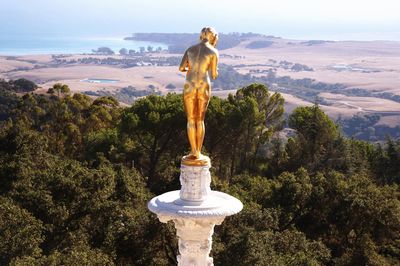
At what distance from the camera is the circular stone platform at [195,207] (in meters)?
9.84

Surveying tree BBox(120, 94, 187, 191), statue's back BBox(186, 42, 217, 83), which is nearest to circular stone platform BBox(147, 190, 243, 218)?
statue's back BBox(186, 42, 217, 83)

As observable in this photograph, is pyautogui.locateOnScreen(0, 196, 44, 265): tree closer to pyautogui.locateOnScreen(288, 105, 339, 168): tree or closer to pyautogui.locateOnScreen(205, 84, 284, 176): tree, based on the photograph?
pyautogui.locateOnScreen(205, 84, 284, 176): tree

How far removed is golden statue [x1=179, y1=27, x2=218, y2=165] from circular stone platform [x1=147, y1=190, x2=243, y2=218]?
0.74m

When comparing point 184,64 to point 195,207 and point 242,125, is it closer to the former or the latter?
point 195,207

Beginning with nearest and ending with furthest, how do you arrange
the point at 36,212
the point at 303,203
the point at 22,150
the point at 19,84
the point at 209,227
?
the point at 209,227 → the point at 36,212 → the point at 303,203 → the point at 22,150 → the point at 19,84

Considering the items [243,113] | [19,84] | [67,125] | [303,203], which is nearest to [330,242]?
[303,203]

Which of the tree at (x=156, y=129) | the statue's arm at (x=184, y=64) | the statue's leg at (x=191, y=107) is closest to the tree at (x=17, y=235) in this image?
the statue's leg at (x=191, y=107)

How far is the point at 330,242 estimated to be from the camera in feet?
84.5

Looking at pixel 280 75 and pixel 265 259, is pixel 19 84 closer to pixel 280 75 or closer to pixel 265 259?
pixel 265 259

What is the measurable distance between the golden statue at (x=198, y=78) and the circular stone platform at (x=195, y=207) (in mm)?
741

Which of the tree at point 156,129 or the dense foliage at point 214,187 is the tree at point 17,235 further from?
the tree at point 156,129

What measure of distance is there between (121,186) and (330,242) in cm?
997

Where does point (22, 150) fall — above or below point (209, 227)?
below

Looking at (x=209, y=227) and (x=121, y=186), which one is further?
(x=121, y=186)
